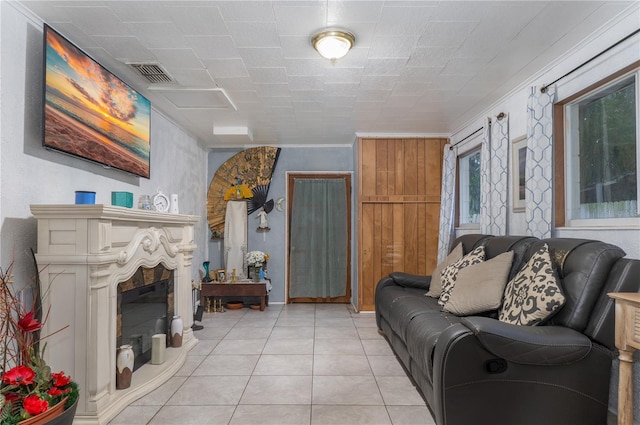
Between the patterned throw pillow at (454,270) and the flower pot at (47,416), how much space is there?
2.45 m

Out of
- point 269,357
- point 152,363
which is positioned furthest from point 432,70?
point 152,363

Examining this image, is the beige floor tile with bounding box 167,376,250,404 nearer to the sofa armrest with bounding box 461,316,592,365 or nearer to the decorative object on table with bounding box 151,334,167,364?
the decorative object on table with bounding box 151,334,167,364

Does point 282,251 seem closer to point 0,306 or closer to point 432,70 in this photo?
point 432,70

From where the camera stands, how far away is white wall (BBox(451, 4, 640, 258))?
2.06 meters

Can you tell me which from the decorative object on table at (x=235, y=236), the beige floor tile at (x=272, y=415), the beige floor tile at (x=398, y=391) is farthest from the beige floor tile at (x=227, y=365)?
the decorative object on table at (x=235, y=236)

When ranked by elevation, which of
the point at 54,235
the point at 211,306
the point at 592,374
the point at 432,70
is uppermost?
the point at 432,70

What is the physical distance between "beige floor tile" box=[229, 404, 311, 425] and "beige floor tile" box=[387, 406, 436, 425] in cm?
52

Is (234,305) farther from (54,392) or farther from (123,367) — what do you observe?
(54,392)

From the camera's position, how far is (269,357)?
→ 3.17 meters

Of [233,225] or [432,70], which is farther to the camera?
[233,225]

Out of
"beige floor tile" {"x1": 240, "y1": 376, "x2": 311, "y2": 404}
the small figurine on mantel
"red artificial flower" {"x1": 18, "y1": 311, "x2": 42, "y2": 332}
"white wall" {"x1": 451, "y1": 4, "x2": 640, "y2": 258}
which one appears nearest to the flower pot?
"red artificial flower" {"x1": 18, "y1": 311, "x2": 42, "y2": 332}

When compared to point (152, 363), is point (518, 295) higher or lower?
higher

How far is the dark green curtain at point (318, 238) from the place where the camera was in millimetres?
5426

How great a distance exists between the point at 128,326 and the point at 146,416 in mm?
709
